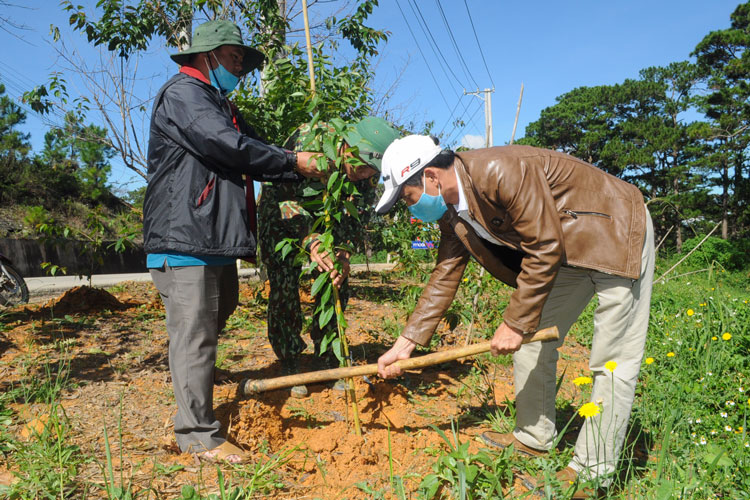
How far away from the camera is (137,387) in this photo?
9.61 ft

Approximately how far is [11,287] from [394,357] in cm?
655

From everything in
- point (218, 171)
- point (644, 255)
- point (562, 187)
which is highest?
point (218, 171)

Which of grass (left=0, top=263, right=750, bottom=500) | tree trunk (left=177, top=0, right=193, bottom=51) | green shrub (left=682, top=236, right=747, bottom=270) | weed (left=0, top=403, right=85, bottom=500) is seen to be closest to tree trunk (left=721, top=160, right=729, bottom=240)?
green shrub (left=682, top=236, right=747, bottom=270)

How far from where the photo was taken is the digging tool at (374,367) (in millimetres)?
1974

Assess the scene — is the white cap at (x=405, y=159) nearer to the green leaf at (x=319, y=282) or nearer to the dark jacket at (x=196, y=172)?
the green leaf at (x=319, y=282)

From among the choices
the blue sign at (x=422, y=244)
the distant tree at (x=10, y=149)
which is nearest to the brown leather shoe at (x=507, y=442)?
the blue sign at (x=422, y=244)

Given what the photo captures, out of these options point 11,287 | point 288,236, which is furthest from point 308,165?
point 11,287

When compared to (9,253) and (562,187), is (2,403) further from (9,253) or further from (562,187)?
(9,253)

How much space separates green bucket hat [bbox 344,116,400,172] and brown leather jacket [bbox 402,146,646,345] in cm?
48

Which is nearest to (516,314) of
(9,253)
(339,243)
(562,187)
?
(562,187)

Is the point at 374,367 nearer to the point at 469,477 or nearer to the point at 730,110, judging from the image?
the point at 469,477

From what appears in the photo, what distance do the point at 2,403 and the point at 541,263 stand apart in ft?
9.86

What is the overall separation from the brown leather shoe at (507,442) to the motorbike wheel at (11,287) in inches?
261

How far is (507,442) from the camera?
2.42m
